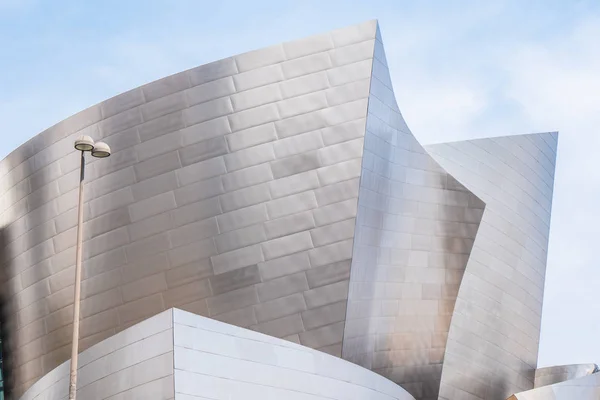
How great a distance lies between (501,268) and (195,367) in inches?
625

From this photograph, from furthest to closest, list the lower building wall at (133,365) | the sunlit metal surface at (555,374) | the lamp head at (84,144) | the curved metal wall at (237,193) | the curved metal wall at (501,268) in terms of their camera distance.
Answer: the sunlit metal surface at (555,374), the curved metal wall at (501,268), the curved metal wall at (237,193), the lower building wall at (133,365), the lamp head at (84,144)

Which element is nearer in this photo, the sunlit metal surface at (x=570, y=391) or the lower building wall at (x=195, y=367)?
the lower building wall at (x=195, y=367)

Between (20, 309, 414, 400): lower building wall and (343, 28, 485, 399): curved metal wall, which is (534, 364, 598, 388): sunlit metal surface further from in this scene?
(20, 309, 414, 400): lower building wall

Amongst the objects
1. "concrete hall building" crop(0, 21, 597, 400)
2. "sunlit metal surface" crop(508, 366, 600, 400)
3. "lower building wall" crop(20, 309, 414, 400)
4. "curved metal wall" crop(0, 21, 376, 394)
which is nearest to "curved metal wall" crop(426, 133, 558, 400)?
"concrete hall building" crop(0, 21, 597, 400)

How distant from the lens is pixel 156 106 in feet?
70.0

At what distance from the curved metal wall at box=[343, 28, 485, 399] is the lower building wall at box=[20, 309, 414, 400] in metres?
4.74

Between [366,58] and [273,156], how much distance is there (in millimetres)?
3374

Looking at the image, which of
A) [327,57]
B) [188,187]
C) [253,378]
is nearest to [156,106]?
[188,187]

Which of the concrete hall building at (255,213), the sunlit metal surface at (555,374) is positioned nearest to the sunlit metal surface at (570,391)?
the concrete hall building at (255,213)

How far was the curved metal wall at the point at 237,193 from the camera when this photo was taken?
66.8ft

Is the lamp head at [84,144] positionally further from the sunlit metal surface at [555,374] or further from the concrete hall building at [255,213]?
the sunlit metal surface at [555,374]

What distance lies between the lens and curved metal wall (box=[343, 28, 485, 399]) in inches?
828

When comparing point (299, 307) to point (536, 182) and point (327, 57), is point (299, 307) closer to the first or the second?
point (327, 57)

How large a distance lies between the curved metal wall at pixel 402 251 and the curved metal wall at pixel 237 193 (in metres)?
0.68
